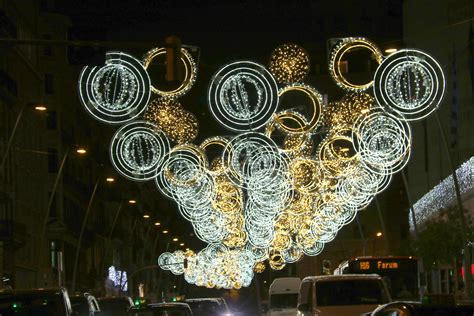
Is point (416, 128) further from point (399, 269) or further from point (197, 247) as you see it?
point (197, 247)

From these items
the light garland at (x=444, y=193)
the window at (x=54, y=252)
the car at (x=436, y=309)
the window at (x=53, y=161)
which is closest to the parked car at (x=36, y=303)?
the car at (x=436, y=309)

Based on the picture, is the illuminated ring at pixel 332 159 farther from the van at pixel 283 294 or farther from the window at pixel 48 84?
the window at pixel 48 84

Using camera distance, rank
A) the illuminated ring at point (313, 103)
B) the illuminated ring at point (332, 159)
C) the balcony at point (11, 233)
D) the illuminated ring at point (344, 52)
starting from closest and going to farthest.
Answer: the illuminated ring at point (344, 52) < the illuminated ring at point (313, 103) < the illuminated ring at point (332, 159) < the balcony at point (11, 233)

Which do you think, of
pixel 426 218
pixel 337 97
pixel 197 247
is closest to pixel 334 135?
pixel 426 218

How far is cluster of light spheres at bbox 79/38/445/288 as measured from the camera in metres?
26.9

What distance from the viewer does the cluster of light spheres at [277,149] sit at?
26.9m

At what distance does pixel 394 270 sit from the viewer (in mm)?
43156

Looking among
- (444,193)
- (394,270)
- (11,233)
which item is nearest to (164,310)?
(394,270)

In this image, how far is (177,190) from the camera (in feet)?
134

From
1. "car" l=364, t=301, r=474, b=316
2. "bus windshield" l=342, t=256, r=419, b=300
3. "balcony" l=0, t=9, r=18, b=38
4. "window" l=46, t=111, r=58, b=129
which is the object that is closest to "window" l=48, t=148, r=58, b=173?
"window" l=46, t=111, r=58, b=129

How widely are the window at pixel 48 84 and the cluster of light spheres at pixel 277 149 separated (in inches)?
1087

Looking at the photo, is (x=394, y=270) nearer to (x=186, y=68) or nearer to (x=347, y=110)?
(x=347, y=110)

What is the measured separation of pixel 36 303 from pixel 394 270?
23.1m

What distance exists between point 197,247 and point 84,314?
165423mm
